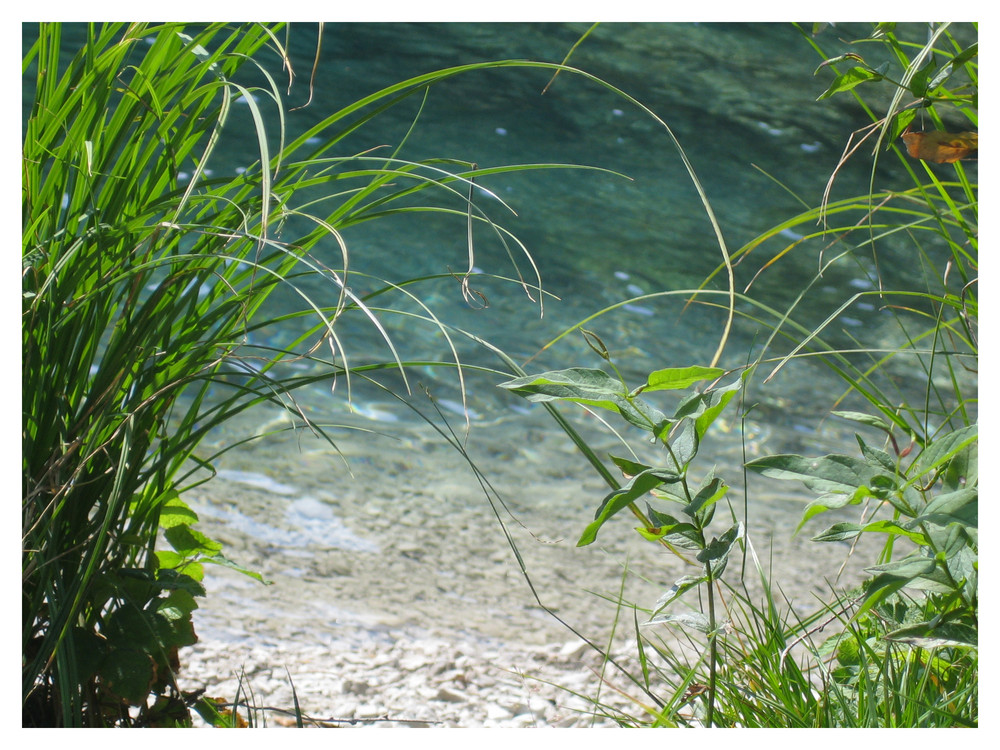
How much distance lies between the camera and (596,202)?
6199mm

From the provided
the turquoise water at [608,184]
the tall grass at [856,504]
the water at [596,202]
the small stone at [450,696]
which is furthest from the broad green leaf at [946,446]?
the turquoise water at [608,184]

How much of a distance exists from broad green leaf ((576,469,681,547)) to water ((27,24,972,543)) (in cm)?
126

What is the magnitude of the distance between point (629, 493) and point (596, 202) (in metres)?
5.62

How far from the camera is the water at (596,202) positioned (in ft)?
12.1

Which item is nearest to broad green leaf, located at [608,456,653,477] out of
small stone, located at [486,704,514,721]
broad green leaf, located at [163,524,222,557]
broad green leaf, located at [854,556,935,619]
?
broad green leaf, located at [854,556,935,619]

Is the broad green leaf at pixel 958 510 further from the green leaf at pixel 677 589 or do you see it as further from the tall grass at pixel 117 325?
the tall grass at pixel 117 325

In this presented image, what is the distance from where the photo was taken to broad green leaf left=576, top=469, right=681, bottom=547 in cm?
76

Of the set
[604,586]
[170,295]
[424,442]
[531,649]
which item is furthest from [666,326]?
[170,295]

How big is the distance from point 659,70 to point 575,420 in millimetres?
5821

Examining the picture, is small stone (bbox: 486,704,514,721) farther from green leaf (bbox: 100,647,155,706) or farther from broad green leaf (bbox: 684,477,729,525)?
broad green leaf (bbox: 684,477,729,525)

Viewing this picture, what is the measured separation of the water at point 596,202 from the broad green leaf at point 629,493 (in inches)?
49.6

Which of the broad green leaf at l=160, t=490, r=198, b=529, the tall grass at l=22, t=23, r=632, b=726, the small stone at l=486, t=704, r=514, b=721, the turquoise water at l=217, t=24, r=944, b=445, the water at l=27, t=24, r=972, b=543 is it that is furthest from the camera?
the turquoise water at l=217, t=24, r=944, b=445

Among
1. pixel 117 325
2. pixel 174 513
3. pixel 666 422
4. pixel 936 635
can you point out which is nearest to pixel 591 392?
pixel 666 422

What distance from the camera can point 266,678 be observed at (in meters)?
1.85
